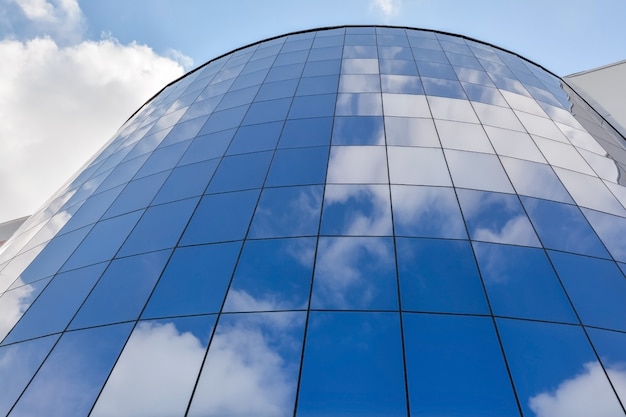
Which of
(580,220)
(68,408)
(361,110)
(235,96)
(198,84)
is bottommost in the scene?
(68,408)

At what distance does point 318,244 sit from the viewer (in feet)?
31.6

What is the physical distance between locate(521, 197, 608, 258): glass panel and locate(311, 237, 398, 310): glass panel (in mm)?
4247

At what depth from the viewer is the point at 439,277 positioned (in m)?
8.72

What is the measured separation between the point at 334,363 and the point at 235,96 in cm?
1366

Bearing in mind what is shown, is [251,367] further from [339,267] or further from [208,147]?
[208,147]

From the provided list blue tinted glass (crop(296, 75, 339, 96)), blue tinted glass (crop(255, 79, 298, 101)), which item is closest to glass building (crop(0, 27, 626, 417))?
blue tinted glass (crop(296, 75, 339, 96))

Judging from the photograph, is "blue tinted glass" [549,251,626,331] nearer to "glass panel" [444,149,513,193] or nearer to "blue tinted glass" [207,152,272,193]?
"glass panel" [444,149,513,193]

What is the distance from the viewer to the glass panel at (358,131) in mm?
12867

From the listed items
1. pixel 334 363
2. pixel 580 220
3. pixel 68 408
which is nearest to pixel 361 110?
pixel 580 220

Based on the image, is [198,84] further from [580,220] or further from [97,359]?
[580,220]

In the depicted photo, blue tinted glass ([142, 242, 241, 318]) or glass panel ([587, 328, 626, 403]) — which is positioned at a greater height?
blue tinted glass ([142, 242, 241, 318])

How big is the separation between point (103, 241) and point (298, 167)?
20.8 feet

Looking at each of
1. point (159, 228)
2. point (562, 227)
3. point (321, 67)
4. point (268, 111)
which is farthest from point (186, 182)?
point (562, 227)

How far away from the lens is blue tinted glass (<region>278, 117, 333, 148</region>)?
43.1 feet
